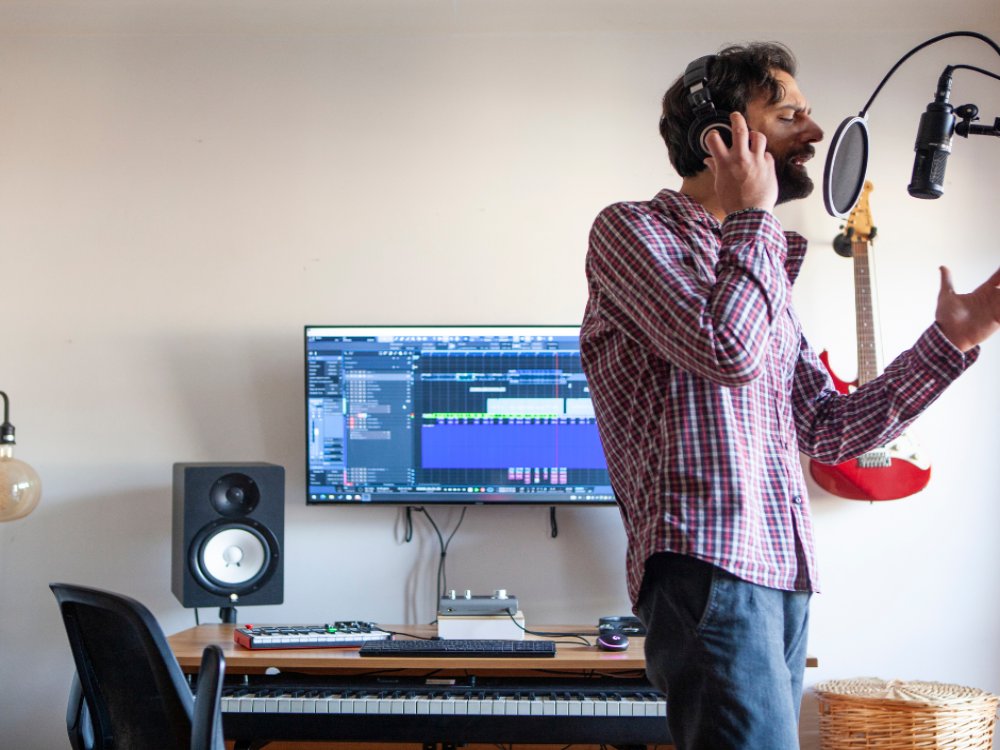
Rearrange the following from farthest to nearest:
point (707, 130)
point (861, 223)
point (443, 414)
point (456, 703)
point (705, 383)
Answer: point (861, 223), point (443, 414), point (456, 703), point (707, 130), point (705, 383)

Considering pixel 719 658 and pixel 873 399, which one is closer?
pixel 719 658

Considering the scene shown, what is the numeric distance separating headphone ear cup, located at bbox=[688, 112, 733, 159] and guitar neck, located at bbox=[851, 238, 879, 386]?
1.68 meters

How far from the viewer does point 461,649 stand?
249 cm

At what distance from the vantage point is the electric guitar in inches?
115

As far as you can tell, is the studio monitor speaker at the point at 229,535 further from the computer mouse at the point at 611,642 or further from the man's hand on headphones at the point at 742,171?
the man's hand on headphones at the point at 742,171

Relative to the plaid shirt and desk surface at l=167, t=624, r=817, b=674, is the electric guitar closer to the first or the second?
desk surface at l=167, t=624, r=817, b=674

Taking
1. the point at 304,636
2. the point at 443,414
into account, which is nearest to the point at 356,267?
the point at 443,414

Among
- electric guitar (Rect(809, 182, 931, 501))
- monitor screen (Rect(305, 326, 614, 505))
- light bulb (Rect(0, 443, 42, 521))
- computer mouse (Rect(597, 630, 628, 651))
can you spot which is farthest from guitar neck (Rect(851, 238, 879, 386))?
light bulb (Rect(0, 443, 42, 521))

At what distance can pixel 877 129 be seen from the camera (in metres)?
3.14

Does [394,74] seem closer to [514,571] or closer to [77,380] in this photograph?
[77,380]

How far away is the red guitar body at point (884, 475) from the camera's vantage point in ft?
9.65

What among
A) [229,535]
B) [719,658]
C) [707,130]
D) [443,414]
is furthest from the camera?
[443,414]

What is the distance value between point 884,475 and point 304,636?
5.39 ft

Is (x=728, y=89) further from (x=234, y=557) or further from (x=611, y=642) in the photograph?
(x=234, y=557)
